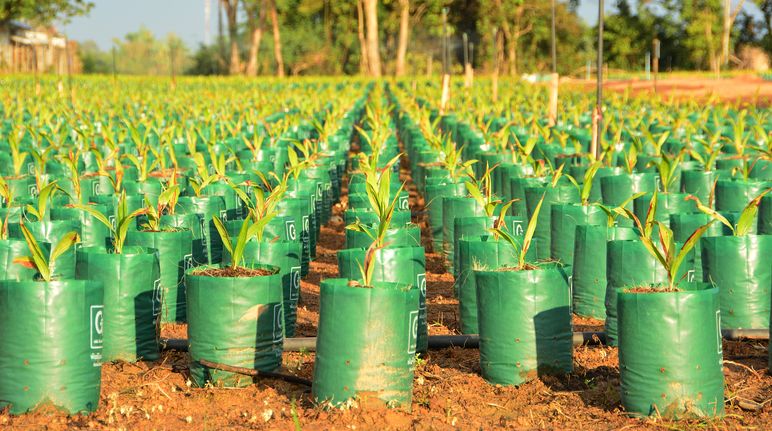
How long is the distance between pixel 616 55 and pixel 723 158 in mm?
53059

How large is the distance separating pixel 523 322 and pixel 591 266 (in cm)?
134

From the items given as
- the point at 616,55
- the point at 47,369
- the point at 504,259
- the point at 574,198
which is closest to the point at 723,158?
the point at 574,198

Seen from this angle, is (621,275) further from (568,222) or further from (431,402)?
(431,402)

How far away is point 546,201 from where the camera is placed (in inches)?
266

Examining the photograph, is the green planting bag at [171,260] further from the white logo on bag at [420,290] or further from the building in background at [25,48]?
the building in background at [25,48]

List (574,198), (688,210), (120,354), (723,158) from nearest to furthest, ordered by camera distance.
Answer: (120,354)
(688,210)
(574,198)
(723,158)

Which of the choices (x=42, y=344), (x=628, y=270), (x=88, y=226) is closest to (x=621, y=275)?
(x=628, y=270)

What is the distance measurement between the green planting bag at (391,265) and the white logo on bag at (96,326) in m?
1.14

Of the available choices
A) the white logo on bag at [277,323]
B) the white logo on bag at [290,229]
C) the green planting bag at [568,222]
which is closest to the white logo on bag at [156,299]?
the white logo on bag at [277,323]

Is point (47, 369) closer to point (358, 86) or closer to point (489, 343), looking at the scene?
point (489, 343)

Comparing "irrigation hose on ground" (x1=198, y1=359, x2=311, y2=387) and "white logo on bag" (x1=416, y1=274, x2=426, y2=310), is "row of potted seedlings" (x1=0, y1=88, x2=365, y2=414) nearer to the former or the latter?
"irrigation hose on ground" (x1=198, y1=359, x2=311, y2=387)

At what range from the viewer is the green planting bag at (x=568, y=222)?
19.2ft

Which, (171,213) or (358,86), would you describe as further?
(358,86)

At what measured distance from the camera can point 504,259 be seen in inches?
188
